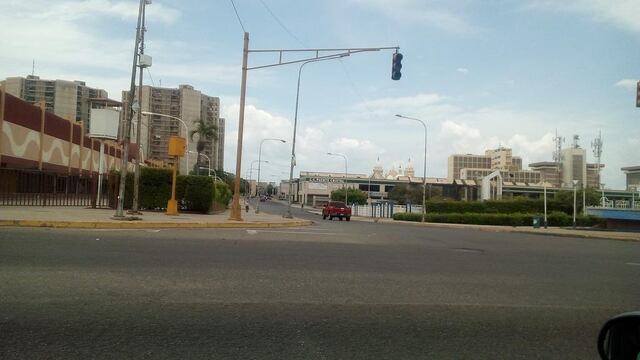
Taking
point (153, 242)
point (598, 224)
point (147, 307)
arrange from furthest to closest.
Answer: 1. point (598, 224)
2. point (153, 242)
3. point (147, 307)

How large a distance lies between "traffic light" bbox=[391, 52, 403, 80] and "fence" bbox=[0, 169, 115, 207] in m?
17.7

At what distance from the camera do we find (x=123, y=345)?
5.09 meters

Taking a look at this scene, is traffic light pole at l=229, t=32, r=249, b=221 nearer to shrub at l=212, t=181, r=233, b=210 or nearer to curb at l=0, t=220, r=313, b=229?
curb at l=0, t=220, r=313, b=229

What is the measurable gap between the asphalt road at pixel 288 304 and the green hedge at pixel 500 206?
45746 millimetres

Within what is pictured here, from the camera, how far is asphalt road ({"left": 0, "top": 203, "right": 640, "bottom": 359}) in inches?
206

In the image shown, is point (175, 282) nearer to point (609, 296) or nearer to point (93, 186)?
point (609, 296)

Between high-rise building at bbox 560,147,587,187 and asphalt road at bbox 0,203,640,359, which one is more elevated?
high-rise building at bbox 560,147,587,187

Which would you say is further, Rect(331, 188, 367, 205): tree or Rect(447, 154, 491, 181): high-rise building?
Rect(447, 154, 491, 181): high-rise building

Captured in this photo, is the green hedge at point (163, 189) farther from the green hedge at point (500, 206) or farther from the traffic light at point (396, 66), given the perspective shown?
the green hedge at point (500, 206)

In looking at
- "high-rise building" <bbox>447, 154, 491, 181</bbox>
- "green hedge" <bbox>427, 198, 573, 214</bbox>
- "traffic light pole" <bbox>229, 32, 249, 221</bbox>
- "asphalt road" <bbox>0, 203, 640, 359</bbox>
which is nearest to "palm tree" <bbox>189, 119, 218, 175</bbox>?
"green hedge" <bbox>427, 198, 573, 214</bbox>

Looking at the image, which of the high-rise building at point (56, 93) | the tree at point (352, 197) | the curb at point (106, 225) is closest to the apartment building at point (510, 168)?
the tree at point (352, 197)

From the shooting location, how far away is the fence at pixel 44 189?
86.8 feet

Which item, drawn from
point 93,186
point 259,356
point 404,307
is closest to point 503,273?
point 404,307

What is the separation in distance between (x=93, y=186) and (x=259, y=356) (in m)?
27.1
